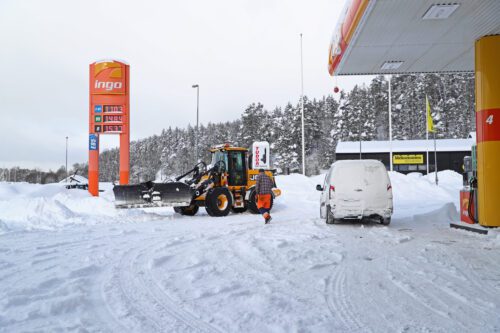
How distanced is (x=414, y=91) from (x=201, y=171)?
6139 centimetres

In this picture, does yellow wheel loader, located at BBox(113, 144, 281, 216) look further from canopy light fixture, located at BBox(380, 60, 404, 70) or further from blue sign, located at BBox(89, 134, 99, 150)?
blue sign, located at BBox(89, 134, 99, 150)

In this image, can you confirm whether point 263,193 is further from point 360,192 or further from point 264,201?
point 360,192

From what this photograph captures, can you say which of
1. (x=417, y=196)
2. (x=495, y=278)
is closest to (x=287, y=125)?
(x=417, y=196)

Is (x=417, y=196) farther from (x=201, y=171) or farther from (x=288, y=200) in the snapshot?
(x=201, y=171)

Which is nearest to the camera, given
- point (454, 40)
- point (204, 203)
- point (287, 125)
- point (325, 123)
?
point (454, 40)

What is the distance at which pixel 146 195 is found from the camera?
14.6 m

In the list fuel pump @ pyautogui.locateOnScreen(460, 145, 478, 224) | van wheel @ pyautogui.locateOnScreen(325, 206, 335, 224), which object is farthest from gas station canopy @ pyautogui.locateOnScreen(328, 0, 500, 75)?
van wheel @ pyautogui.locateOnScreen(325, 206, 335, 224)

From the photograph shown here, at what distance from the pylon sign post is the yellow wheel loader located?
876cm

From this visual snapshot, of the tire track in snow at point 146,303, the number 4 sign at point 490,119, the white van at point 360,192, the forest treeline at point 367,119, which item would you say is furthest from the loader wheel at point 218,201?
the forest treeline at point 367,119

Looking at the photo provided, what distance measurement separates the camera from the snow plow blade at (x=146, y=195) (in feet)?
47.6

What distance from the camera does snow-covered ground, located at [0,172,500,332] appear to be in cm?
409

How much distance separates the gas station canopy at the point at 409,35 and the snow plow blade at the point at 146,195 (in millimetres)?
7001

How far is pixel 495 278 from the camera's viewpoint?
5898mm

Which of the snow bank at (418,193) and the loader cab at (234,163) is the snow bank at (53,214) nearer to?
the loader cab at (234,163)
